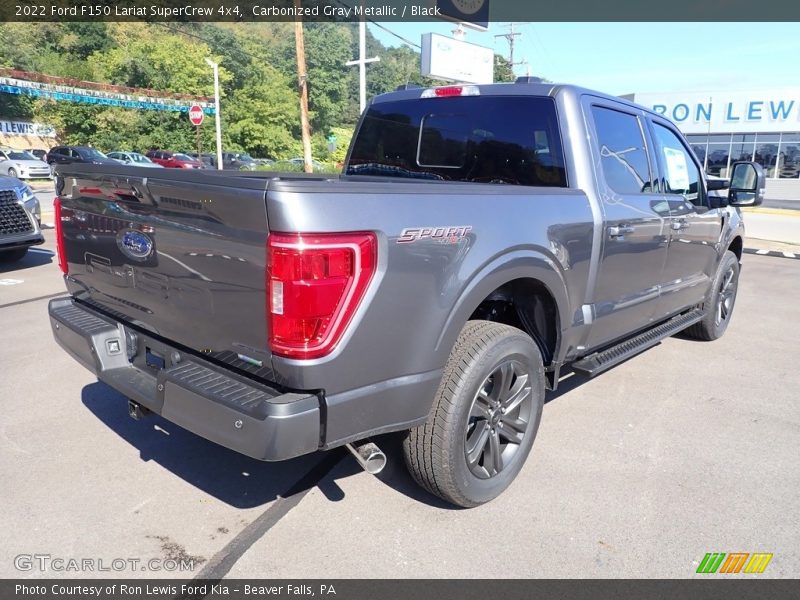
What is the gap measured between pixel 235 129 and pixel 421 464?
53820 mm

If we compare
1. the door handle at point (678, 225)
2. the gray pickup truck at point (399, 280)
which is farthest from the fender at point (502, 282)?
the door handle at point (678, 225)

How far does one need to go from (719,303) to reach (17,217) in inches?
319

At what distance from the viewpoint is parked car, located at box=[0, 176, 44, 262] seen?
752 cm

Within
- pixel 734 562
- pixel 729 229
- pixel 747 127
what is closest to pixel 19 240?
pixel 729 229

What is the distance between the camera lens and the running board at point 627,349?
353 centimetres

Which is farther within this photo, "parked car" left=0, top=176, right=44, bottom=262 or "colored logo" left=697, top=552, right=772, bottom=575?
"parked car" left=0, top=176, right=44, bottom=262

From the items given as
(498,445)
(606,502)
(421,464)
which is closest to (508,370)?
(498,445)

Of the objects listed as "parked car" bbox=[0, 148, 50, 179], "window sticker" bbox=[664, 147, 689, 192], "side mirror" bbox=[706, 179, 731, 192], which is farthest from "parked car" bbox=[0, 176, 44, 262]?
"parked car" bbox=[0, 148, 50, 179]

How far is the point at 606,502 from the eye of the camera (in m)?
2.97

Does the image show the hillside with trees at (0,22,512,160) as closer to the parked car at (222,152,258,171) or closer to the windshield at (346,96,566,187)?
the parked car at (222,152,258,171)

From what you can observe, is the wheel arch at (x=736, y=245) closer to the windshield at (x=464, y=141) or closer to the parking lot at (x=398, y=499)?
the parking lot at (x=398, y=499)

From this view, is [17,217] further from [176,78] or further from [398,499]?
[176,78]

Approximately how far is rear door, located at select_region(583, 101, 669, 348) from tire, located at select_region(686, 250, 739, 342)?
1537 millimetres
